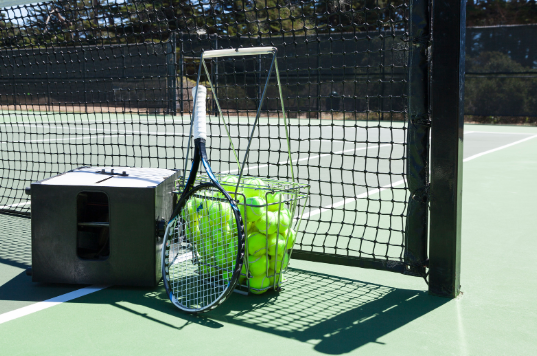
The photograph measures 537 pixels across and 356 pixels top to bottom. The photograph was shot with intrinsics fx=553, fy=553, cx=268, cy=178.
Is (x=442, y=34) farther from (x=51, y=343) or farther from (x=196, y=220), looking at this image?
(x=51, y=343)

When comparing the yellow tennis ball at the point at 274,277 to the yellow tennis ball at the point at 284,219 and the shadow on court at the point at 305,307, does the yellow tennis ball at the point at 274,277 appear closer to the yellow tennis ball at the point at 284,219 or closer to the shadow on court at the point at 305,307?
the shadow on court at the point at 305,307

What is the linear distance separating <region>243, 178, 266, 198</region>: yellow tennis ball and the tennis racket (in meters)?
0.14

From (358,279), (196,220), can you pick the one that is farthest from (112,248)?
(358,279)

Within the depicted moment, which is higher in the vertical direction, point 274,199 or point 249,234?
point 274,199

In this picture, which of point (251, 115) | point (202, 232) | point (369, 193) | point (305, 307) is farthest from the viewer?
point (251, 115)

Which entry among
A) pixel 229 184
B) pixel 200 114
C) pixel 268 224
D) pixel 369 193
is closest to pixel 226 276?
pixel 268 224

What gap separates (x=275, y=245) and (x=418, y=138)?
80 centimetres

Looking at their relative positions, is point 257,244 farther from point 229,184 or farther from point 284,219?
point 229,184

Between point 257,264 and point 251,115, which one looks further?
point 251,115

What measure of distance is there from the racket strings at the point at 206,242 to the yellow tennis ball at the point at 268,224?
0.11 meters

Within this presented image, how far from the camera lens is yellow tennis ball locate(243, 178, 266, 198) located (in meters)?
2.48

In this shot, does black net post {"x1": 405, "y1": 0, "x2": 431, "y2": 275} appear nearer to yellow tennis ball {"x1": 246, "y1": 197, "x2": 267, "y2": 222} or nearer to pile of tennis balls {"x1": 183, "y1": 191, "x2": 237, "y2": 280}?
yellow tennis ball {"x1": 246, "y1": 197, "x2": 267, "y2": 222}

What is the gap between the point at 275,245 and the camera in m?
2.40

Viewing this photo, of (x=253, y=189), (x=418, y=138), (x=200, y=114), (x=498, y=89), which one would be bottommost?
(x=253, y=189)
